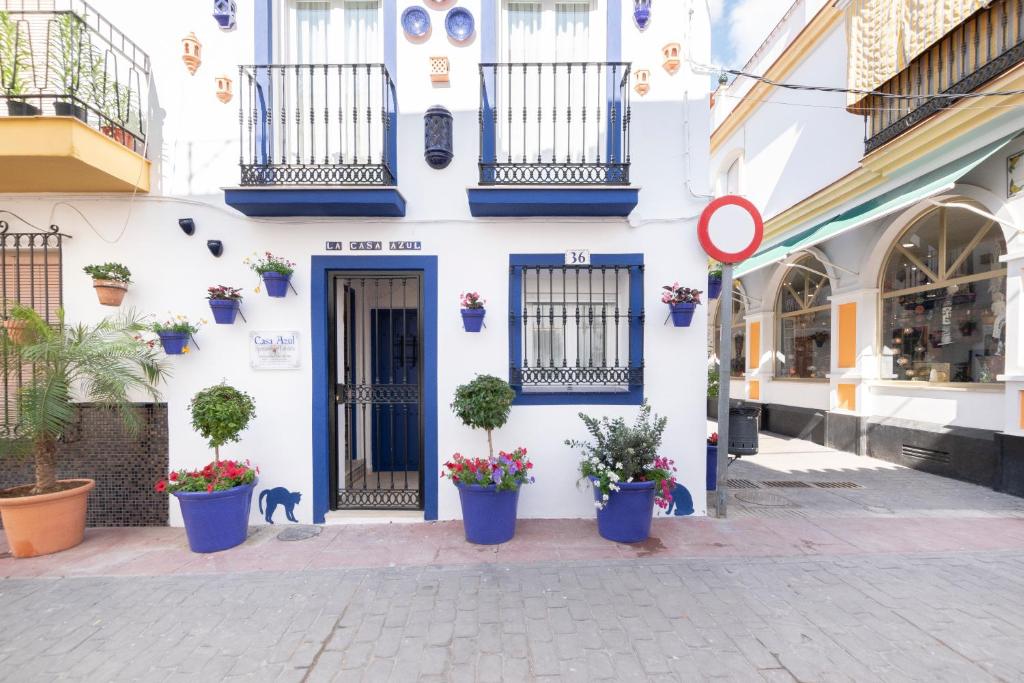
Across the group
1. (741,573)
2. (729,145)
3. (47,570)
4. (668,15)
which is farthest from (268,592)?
(729,145)

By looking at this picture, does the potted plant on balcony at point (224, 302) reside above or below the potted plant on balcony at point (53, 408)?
above

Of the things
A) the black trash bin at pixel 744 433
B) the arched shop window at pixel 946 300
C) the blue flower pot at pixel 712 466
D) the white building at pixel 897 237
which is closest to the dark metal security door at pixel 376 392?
the blue flower pot at pixel 712 466

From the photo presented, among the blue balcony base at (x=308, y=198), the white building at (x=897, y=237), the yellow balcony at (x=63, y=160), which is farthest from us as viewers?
the white building at (x=897, y=237)

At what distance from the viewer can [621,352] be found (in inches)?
200

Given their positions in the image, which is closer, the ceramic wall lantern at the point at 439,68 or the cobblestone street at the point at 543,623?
the cobblestone street at the point at 543,623

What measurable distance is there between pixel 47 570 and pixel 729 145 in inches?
585

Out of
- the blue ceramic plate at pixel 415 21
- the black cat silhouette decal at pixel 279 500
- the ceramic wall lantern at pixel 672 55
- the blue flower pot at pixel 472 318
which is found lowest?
the black cat silhouette decal at pixel 279 500

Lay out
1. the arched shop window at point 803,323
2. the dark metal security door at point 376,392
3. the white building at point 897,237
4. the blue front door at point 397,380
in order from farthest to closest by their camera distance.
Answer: the arched shop window at point 803,323
the blue front door at point 397,380
the white building at point 897,237
the dark metal security door at point 376,392

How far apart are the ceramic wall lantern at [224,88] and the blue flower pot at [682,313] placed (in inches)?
203

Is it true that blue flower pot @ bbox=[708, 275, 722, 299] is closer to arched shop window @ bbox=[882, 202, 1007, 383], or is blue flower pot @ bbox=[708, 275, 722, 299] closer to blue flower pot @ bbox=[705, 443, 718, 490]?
blue flower pot @ bbox=[705, 443, 718, 490]

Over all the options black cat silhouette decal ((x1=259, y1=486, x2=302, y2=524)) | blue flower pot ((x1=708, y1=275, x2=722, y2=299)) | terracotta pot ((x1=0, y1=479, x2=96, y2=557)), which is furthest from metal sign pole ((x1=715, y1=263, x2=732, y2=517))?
terracotta pot ((x1=0, y1=479, x2=96, y2=557))

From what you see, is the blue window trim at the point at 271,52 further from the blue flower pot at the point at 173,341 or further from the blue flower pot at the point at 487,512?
the blue flower pot at the point at 487,512

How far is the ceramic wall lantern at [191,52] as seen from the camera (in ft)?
15.5

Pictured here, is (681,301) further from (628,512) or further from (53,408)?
(53,408)
